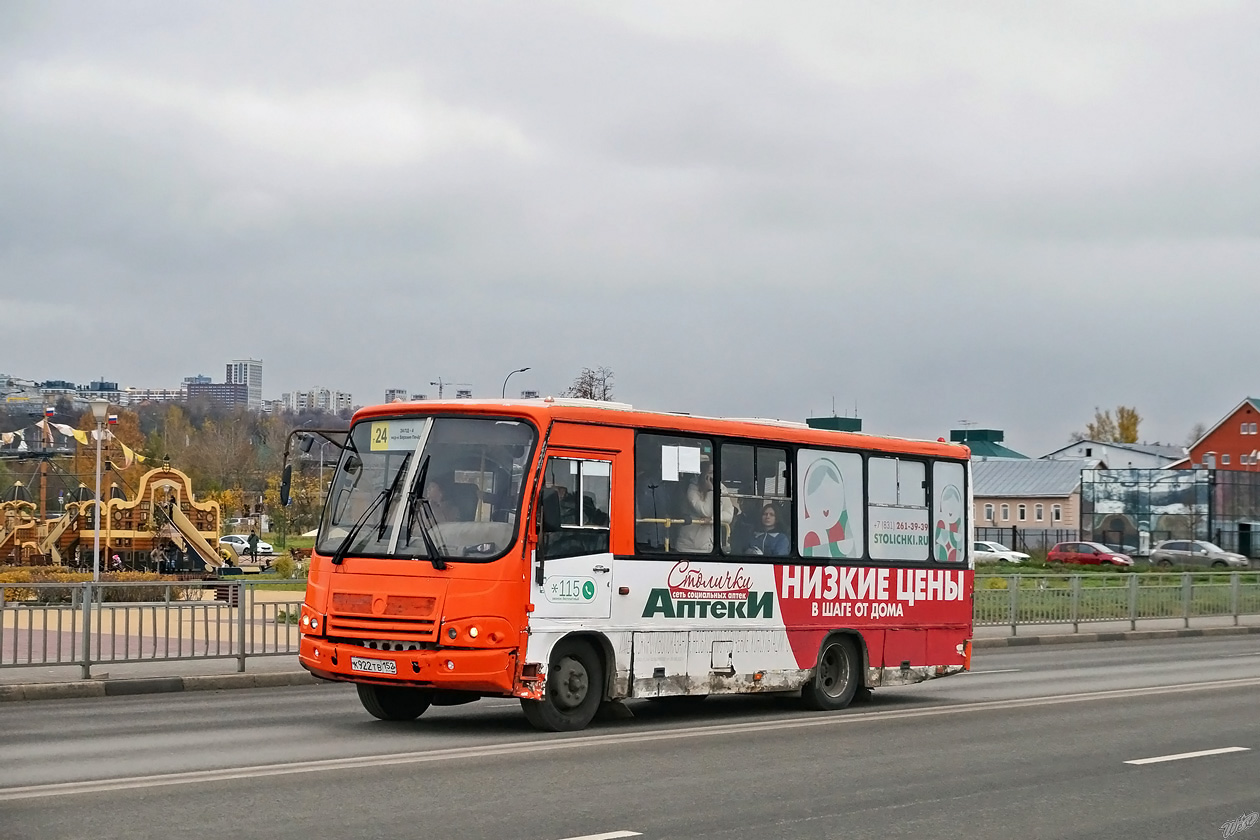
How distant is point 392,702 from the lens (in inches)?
577

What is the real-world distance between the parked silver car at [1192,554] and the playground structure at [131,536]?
45887mm

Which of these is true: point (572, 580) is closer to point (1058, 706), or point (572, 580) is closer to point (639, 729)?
point (639, 729)

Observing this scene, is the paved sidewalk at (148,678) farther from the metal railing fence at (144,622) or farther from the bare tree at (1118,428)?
the bare tree at (1118,428)

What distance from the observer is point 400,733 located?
535 inches

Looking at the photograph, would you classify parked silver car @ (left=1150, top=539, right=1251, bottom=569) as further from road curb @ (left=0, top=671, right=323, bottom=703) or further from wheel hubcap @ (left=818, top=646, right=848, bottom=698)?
road curb @ (left=0, top=671, right=323, bottom=703)

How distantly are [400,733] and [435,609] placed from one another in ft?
3.98

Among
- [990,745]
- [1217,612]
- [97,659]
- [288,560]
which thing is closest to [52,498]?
[288,560]

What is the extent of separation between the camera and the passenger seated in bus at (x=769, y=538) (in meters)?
16.1

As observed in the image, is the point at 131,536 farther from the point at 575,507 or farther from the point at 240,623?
the point at 575,507

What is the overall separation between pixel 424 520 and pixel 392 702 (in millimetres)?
2073

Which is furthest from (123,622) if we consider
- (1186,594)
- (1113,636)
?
(1186,594)

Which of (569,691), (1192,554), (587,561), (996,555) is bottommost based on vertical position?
(996,555)

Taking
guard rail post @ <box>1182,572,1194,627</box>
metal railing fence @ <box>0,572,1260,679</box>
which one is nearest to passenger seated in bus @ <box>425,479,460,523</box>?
metal railing fence @ <box>0,572,1260,679</box>

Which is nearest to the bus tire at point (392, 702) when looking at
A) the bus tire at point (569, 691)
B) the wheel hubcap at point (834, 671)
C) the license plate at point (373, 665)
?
the license plate at point (373, 665)
